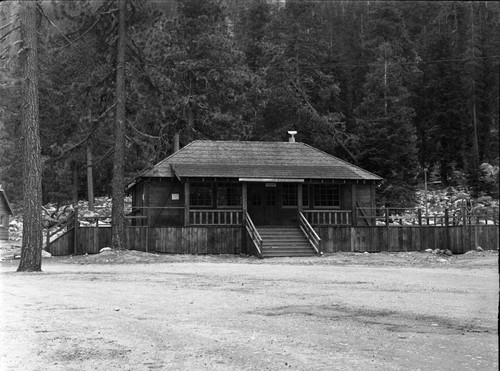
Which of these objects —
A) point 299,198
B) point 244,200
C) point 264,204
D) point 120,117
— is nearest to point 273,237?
point 244,200

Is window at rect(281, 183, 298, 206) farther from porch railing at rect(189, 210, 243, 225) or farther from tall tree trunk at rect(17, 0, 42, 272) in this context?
tall tree trunk at rect(17, 0, 42, 272)

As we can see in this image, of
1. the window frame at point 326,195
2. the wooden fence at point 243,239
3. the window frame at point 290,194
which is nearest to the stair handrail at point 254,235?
the wooden fence at point 243,239

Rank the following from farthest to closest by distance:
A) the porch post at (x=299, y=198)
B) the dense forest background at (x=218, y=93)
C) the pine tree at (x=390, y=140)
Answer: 1. the pine tree at (x=390, y=140)
2. the porch post at (x=299, y=198)
3. the dense forest background at (x=218, y=93)

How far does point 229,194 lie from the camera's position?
30734 millimetres

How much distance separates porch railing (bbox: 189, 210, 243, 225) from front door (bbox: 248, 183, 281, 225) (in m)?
1.69

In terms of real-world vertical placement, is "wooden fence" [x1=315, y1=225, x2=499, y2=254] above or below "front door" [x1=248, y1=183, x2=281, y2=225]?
below

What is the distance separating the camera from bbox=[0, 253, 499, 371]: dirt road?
249 inches

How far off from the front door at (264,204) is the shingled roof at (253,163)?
3.78 ft

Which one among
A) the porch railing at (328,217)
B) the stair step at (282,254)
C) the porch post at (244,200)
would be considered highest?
the porch post at (244,200)

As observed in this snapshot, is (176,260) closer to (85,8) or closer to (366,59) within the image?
(85,8)

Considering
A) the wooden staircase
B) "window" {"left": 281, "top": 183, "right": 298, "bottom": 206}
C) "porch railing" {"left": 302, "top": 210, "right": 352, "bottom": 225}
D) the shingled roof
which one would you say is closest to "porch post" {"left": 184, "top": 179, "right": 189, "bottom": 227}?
the shingled roof

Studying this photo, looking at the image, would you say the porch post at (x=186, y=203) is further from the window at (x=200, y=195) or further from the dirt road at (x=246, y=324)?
the dirt road at (x=246, y=324)

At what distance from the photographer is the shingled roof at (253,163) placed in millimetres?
29328

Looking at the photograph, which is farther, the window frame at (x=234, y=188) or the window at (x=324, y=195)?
the window at (x=324, y=195)
